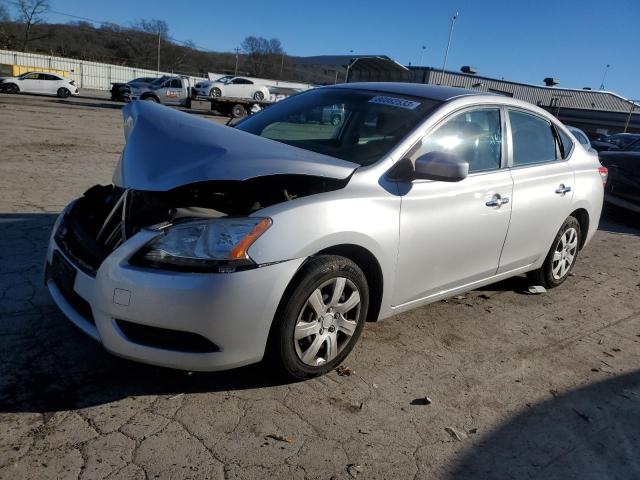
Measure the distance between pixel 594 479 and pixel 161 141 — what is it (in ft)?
9.15

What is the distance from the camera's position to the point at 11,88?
Result: 100ft

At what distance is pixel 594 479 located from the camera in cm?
251

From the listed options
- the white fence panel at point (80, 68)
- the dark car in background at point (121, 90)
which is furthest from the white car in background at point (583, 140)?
the white fence panel at point (80, 68)

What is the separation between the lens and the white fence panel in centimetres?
4756

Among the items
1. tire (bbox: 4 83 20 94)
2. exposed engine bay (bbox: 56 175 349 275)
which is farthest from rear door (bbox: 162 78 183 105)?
exposed engine bay (bbox: 56 175 349 275)

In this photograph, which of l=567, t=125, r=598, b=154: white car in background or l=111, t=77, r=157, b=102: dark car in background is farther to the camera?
l=111, t=77, r=157, b=102: dark car in background

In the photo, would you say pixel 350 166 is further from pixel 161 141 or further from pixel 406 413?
pixel 406 413

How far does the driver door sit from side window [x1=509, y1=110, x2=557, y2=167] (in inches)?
8.3

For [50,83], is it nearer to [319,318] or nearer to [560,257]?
[560,257]

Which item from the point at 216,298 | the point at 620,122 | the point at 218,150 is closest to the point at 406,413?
the point at 216,298

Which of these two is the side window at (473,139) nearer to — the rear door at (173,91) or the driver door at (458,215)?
the driver door at (458,215)

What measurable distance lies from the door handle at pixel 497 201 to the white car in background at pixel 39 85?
3327cm

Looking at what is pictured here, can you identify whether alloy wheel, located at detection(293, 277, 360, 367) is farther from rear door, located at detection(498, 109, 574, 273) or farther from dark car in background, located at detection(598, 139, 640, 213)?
dark car in background, located at detection(598, 139, 640, 213)

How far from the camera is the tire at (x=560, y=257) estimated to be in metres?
4.80
